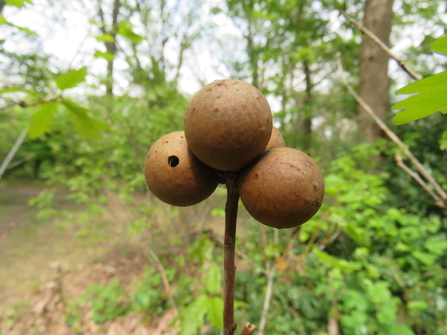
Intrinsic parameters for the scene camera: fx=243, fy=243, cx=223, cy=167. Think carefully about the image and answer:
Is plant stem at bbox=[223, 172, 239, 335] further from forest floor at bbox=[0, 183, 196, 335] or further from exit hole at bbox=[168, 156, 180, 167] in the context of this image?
forest floor at bbox=[0, 183, 196, 335]

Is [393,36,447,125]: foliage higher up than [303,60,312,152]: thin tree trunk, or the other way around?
[303,60,312,152]: thin tree trunk

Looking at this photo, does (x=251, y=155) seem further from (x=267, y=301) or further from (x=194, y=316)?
(x=267, y=301)

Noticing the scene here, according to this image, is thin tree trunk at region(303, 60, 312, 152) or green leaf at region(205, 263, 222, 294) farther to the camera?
thin tree trunk at region(303, 60, 312, 152)

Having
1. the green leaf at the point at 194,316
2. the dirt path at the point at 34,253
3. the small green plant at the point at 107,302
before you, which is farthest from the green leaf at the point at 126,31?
the small green plant at the point at 107,302

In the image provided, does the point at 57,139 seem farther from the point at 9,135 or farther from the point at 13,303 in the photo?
the point at 9,135

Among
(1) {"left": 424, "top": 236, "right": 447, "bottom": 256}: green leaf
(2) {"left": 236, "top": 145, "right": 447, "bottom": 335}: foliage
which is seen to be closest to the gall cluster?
(2) {"left": 236, "top": 145, "right": 447, "bottom": 335}: foliage

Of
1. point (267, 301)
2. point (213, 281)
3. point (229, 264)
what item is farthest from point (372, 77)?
point (229, 264)

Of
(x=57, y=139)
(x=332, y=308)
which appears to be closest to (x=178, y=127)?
(x=57, y=139)
